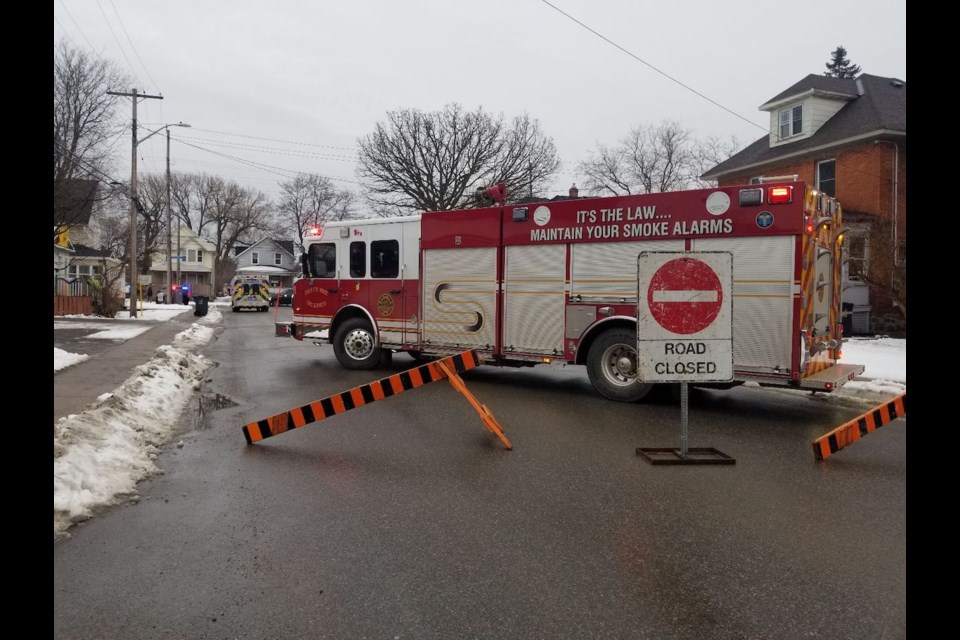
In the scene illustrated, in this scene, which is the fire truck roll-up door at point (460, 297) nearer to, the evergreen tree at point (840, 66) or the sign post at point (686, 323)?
the sign post at point (686, 323)

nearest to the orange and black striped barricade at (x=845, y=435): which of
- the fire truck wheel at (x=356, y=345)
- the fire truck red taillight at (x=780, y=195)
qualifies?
the fire truck red taillight at (x=780, y=195)

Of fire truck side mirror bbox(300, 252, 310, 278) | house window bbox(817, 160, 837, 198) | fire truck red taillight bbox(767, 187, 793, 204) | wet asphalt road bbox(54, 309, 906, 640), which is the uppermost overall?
house window bbox(817, 160, 837, 198)

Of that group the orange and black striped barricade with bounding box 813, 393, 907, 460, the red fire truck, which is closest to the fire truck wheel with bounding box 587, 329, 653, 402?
the red fire truck

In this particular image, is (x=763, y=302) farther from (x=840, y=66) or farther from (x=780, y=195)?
(x=840, y=66)

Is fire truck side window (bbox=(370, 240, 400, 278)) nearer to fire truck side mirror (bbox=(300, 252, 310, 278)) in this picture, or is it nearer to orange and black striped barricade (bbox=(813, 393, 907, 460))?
fire truck side mirror (bbox=(300, 252, 310, 278))

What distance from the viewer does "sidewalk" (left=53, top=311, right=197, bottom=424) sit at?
7.21 m

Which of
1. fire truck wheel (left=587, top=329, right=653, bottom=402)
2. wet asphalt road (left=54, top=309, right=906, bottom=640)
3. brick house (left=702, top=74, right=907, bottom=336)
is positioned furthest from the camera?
brick house (left=702, top=74, right=907, bottom=336)

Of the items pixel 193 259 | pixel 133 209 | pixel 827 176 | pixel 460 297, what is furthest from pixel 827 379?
pixel 193 259

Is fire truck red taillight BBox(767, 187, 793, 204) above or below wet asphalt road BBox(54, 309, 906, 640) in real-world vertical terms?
above

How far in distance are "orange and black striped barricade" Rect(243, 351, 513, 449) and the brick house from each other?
13.9 metres

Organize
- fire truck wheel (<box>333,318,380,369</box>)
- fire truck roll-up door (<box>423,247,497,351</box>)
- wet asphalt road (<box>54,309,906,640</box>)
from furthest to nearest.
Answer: fire truck wheel (<box>333,318,380,369</box>) < fire truck roll-up door (<box>423,247,497,351</box>) < wet asphalt road (<box>54,309,906,640</box>)

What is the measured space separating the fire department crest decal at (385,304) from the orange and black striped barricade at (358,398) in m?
5.18

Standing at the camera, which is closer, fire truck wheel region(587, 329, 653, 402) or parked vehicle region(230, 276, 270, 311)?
fire truck wheel region(587, 329, 653, 402)
